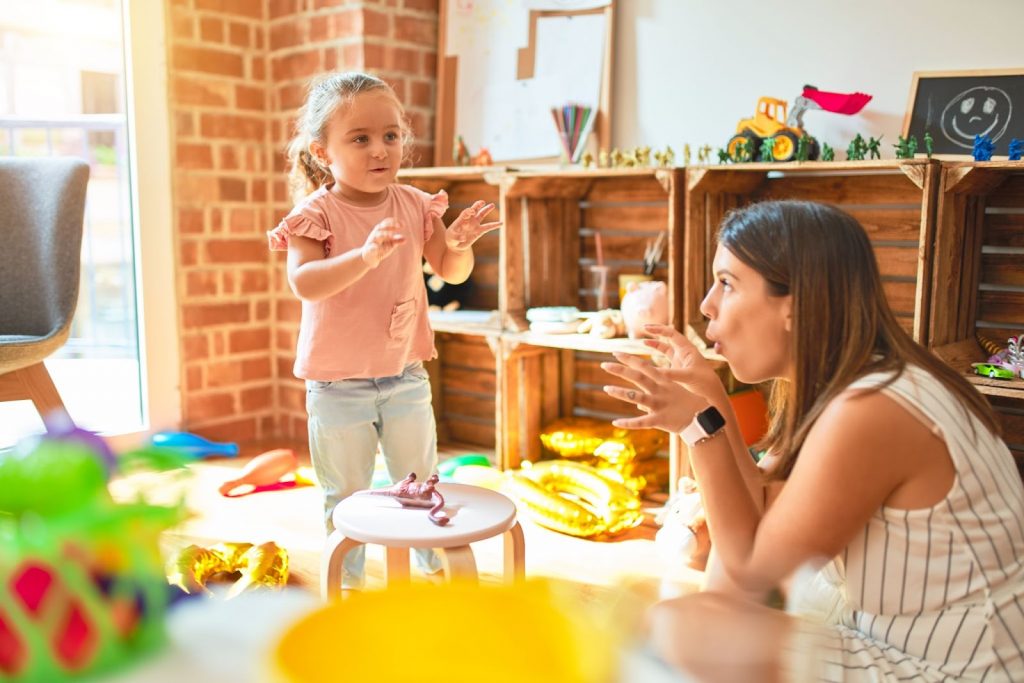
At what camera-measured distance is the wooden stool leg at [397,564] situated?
1748 millimetres

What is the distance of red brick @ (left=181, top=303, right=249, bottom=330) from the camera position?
348cm

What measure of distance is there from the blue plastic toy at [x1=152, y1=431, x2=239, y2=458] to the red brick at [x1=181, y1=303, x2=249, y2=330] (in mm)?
400

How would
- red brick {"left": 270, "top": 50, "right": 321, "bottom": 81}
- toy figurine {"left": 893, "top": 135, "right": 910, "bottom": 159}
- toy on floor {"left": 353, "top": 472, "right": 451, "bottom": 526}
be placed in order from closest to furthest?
toy on floor {"left": 353, "top": 472, "right": 451, "bottom": 526}
toy figurine {"left": 893, "top": 135, "right": 910, "bottom": 159}
red brick {"left": 270, "top": 50, "right": 321, "bottom": 81}

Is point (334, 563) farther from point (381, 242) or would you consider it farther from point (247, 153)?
point (247, 153)

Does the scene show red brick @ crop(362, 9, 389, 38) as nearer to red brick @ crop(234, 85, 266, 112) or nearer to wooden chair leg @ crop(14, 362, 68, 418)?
red brick @ crop(234, 85, 266, 112)

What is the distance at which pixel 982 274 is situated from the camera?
2.57 m

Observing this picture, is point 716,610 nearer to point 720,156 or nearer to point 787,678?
point 787,678

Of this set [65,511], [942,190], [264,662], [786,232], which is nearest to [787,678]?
[264,662]

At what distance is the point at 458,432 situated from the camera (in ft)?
12.1

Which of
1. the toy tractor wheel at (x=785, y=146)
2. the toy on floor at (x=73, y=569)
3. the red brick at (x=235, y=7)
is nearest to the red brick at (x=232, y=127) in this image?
the red brick at (x=235, y=7)

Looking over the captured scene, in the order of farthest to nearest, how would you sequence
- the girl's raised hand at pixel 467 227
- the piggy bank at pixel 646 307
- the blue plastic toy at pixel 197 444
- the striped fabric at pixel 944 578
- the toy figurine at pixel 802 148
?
the blue plastic toy at pixel 197 444 < the piggy bank at pixel 646 307 < the toy figurine at pixel 802 148 < the girl's raised hand at pixel 467 227 < the striped fabric at pixel 944 578

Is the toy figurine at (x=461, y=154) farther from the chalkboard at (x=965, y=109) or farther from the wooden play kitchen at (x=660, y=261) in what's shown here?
the chalkboard at (x=965, y=109)

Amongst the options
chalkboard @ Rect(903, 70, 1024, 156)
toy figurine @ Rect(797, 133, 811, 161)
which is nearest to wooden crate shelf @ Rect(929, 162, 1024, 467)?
chalkboard @ Rect(903, 70, 1024, 156)

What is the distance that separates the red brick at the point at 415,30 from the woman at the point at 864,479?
2.41 m
